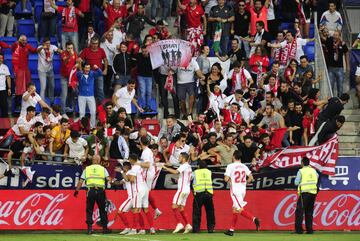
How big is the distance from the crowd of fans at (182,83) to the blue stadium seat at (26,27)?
1.36 ft

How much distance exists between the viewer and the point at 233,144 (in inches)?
1318

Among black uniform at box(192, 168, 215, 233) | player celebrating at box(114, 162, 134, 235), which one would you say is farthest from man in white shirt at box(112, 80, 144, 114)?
black uniform at box(192, 168, 215, 233)

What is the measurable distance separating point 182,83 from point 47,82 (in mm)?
3767

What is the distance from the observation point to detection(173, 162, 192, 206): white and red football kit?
3180cm

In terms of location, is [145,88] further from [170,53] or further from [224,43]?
[224,43]

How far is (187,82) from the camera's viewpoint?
36.2 m

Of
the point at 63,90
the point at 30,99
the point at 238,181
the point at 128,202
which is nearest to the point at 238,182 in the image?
the point at 238,181

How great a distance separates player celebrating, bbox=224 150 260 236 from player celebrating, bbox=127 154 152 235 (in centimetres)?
199

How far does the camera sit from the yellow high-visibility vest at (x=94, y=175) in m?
31.3

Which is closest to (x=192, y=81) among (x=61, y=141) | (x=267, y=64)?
(x=267, y=64)

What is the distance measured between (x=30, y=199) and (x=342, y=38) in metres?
12.4

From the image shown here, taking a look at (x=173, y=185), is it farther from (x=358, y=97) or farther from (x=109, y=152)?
(x=358, y=97)

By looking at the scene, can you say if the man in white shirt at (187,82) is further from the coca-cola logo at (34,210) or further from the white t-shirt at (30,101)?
the coca-cola logo at (34,210)

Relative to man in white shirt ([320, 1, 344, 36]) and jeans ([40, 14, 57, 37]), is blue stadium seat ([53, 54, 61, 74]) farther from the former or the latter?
man in white shirt ([320, 1, 344, 36])
